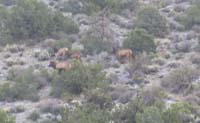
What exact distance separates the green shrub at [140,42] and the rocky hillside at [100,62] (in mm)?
43

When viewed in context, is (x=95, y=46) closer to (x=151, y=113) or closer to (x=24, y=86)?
(x=24, y=86)

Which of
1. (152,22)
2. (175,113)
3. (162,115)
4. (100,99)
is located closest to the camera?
(162,115)

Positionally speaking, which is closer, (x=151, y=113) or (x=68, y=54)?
(x=151, y=113)

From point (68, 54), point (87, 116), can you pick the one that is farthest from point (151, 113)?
point (68, 54)

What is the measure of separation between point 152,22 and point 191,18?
204 cm

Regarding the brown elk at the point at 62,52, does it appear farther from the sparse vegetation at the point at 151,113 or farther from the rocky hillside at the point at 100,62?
the sparse vegetation at the point at 151,113

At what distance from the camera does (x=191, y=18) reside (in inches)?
1266

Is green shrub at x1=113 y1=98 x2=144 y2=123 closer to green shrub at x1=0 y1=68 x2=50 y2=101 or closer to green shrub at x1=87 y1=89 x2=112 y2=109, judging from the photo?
green shrub at x1=87 y1=89 x2=112 y2=109

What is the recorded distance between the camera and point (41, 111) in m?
21.4

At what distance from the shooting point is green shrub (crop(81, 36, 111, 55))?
28453mm

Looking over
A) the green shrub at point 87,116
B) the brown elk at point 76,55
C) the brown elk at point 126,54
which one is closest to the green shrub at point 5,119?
the green shrub at point 87,116

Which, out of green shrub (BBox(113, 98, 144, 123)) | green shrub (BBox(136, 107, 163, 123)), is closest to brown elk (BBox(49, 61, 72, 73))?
green shrub (BBox(113, 98, 144, 123))

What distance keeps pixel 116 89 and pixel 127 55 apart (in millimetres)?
4608

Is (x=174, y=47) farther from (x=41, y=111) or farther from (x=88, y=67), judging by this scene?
(x=41, y=111)
